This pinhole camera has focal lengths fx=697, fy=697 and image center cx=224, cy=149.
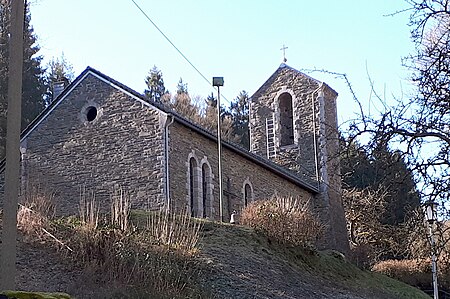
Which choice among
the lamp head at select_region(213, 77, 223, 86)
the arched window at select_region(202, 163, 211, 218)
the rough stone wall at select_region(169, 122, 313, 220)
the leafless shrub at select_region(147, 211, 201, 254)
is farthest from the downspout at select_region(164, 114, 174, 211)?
the leafless shrub at select_region(147, 211, 201, 254)

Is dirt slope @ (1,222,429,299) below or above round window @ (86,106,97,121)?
below

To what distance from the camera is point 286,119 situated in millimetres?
33281

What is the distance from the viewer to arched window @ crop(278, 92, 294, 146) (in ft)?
108

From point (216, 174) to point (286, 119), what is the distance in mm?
11080

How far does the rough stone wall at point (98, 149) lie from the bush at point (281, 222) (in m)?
3.39

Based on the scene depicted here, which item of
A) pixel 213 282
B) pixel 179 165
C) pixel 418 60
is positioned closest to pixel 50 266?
pixel 213 282

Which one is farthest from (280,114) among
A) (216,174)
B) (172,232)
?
(172,232)

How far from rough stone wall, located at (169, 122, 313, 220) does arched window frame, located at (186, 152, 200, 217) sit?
0.14 metres

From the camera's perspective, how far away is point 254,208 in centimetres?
1805

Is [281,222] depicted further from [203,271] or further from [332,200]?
[332,200]

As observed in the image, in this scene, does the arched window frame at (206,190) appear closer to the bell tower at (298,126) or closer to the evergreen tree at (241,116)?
the bell tower at (298,126)

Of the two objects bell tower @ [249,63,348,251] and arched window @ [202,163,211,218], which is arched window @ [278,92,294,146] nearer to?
bell tower @ [249,63,348,251]

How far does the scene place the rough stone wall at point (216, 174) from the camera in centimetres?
2064

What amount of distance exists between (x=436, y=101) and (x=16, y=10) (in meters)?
5.08
